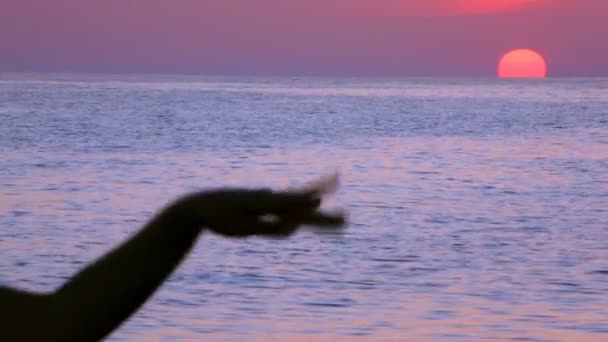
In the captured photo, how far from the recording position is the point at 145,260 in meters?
0.97

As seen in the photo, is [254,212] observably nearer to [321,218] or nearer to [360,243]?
[321,218]

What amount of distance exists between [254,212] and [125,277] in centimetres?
12

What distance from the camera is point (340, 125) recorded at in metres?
80.5

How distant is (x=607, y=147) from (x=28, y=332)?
171ft

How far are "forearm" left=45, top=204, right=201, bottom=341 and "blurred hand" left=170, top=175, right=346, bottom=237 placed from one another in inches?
0.9

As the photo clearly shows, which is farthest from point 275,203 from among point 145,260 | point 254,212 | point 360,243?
point 360,243

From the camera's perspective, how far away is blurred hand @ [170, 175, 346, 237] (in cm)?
94

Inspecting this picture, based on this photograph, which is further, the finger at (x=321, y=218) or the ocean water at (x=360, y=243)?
the ocean water at (x=360, y=243)

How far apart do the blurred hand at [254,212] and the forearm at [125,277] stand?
2cm

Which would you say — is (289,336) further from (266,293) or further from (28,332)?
(28,332)

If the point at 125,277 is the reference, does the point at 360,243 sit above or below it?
below

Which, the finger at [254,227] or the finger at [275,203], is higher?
the finger at [275,203]

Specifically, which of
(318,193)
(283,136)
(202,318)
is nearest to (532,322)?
(202,318)

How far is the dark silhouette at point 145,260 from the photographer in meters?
0.94
